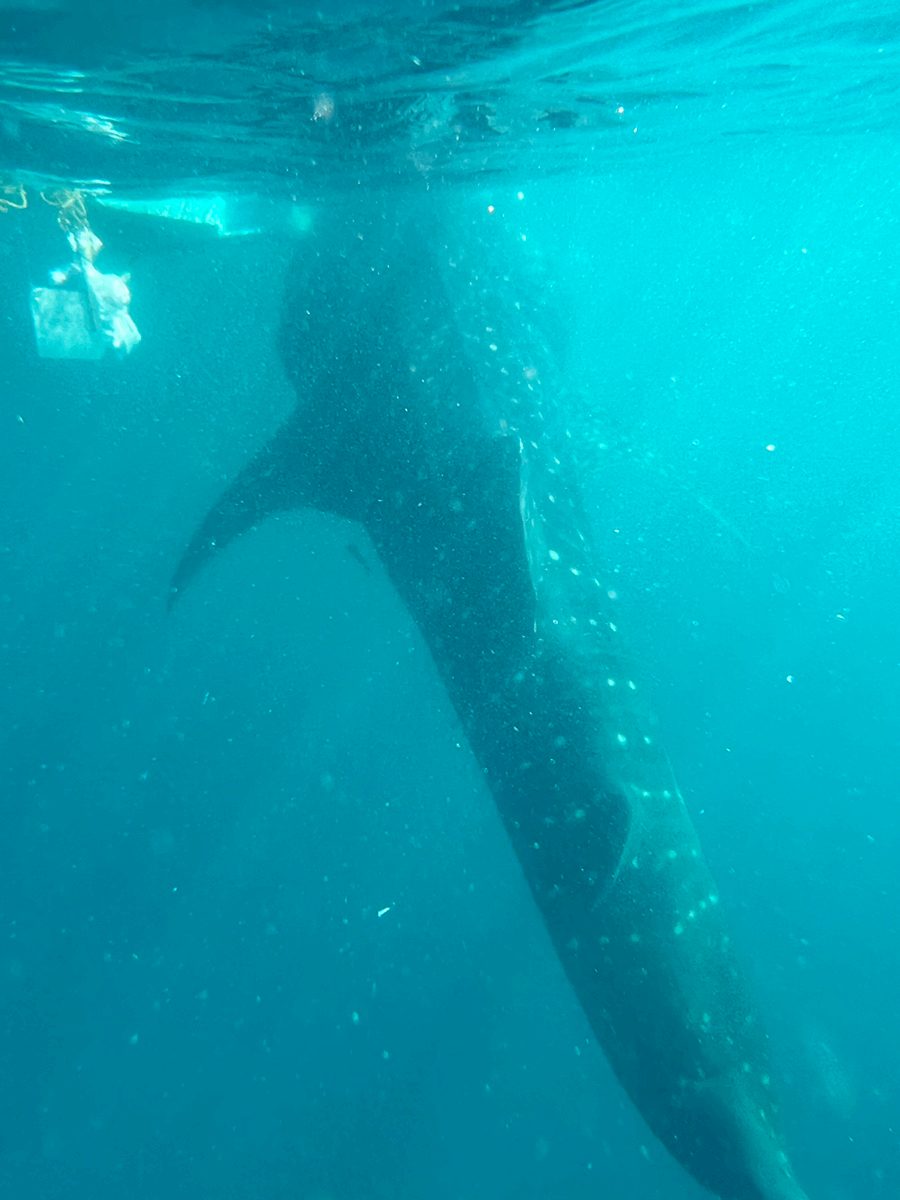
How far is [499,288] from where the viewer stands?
29.6 feet

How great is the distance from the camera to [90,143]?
10375mm

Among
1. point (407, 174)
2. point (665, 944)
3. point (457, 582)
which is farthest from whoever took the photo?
point (407, 174)

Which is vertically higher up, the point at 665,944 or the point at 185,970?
the point at 665,944

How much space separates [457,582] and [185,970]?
8.87m

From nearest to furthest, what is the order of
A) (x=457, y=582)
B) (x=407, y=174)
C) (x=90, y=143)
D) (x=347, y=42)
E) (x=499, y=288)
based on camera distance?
(x=457, y=582), (x=347, y=42), (x=499, y=288), (x=90, y=143), (x=407, y=174)

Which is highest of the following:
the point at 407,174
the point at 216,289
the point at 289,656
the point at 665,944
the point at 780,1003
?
the point at 407,174

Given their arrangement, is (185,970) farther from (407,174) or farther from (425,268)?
(407,174)

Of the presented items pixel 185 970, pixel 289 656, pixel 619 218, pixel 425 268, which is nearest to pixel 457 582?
pixel 425 268

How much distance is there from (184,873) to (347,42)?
12297 mm

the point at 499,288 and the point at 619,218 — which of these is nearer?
the point at 499,288

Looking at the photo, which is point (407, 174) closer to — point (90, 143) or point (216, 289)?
point (90, 143)

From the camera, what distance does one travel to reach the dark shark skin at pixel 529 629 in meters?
3.96

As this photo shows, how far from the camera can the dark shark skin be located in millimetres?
3957

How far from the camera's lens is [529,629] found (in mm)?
4801
